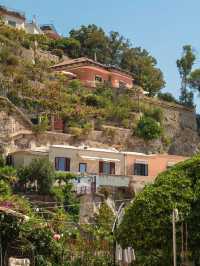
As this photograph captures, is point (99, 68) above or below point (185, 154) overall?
above

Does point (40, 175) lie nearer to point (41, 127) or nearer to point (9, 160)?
point (9, 160)

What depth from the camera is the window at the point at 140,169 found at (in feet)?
139

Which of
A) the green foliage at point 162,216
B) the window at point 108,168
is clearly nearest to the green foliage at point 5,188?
the window at point 108,168

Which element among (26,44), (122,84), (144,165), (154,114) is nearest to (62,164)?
(144,165)

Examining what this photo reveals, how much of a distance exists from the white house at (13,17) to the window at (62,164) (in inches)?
908

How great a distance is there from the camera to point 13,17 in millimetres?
59656

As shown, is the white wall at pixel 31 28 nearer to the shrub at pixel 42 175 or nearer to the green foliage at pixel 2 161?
the green foliage at pixel 2 161

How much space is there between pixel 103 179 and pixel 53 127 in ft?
22.3

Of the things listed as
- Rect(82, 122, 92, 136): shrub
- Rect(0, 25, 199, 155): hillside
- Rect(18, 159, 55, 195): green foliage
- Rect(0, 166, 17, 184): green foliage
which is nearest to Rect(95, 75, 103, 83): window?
Rect(0, 25, 199, 155): hillside

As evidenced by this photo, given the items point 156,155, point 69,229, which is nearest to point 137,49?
point 156,155

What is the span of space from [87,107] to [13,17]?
1774 cm

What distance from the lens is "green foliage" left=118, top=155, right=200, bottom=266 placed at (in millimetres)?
15578

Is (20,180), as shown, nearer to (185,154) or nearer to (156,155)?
(156,155)

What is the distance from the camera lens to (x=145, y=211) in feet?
52.5
